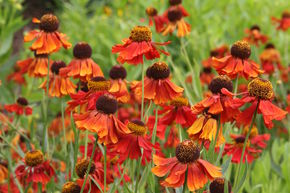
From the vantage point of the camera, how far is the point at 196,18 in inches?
161

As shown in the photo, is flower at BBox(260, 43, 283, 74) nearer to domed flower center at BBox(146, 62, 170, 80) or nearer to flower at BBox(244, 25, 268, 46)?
→ flower at BBox(244, 25, 268, 46)

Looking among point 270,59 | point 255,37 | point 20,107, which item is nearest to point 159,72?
point 20,107

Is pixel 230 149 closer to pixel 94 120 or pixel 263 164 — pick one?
pixel 263 164

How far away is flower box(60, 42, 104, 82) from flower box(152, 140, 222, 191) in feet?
1.69

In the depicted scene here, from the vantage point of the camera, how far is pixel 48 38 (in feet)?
5.17

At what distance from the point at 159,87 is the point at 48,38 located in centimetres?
41

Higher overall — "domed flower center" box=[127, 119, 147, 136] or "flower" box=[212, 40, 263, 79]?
"flower" box=[212, 40, 263, 79]

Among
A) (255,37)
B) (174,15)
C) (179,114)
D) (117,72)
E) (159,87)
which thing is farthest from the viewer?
(255,37)

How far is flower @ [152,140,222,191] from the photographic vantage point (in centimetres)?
103

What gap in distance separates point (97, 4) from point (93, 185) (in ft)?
15.6

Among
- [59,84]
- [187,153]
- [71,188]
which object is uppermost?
[59,84]

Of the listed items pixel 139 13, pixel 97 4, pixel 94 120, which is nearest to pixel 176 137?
pixel 94 120

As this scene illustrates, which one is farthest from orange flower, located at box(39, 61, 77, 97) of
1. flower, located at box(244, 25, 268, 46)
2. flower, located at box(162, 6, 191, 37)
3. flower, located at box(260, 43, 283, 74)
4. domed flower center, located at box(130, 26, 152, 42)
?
flower, located at box(244, 25, 268, 46)

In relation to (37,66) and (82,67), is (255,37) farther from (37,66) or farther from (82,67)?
(82,67)
